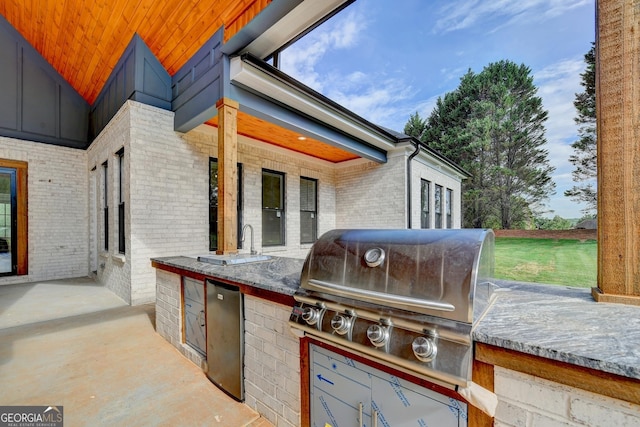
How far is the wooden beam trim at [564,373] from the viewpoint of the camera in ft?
2.33

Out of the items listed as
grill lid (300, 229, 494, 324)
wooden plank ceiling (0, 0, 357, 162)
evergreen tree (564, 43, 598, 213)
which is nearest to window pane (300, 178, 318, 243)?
wooden plank ceiling (0, 0, 357, 162)

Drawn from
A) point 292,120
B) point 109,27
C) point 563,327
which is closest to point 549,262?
point 292,120

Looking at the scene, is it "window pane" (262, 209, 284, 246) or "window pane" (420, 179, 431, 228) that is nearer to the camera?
"window pane" (262, 209, 284, 246)

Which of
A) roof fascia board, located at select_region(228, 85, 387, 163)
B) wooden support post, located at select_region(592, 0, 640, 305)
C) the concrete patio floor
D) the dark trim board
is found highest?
the dark trim board

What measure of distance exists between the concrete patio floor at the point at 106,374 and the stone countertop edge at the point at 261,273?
96 cm

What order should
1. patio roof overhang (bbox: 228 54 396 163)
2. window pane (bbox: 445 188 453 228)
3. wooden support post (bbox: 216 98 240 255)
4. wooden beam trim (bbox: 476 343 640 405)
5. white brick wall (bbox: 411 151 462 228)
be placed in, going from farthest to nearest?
window pane (bbox: 445 188 453 228), white brick wall (bbox: 411 151 462 228), patio roof overhang (bbox: 228 54 396 163), wooden support post (bbox: 216 98 240 255), wooden beam trim (bbox: 476 343 640 405)

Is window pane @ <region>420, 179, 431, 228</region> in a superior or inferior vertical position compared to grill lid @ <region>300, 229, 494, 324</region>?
superior

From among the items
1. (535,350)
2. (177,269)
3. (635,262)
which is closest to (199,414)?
(177,269)

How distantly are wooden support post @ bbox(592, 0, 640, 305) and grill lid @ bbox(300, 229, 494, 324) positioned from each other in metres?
0.48

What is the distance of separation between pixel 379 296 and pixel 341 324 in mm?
240

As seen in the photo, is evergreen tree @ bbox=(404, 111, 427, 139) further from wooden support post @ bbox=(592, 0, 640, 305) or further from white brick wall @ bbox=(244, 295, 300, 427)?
white brick wall @ bbox=(244, 295, 300, 427)

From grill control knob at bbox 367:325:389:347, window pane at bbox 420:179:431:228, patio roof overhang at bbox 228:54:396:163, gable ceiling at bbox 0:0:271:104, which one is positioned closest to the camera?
grill control knob at bbox 367:325:389:347

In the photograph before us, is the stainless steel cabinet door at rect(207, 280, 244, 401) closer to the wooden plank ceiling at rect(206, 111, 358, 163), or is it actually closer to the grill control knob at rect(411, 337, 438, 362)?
the grill control knob at rect(411, 337, 438, 362)

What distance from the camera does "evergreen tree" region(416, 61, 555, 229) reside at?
13500 millimetres
